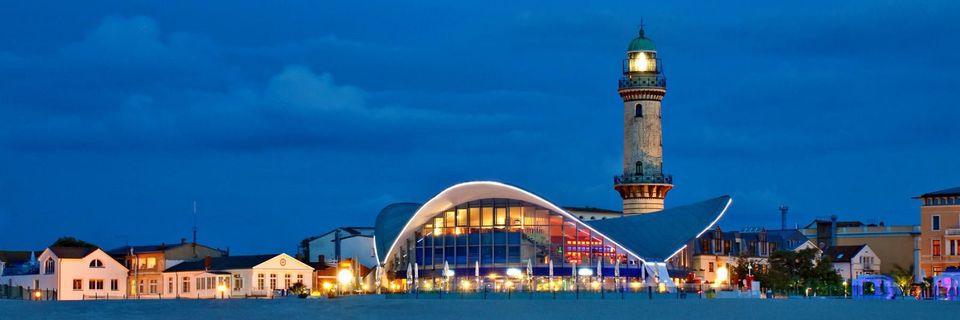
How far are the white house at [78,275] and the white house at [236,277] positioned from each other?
329 cm

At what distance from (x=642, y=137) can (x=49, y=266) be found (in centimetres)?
3839

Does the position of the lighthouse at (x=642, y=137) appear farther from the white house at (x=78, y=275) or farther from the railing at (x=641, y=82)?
the white house at (x=78, y=275)

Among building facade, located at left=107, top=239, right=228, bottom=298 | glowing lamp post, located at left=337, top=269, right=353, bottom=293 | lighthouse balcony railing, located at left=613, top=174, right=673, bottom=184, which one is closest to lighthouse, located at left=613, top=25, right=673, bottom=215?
lighthouse balcony railing, located at left=613, top=174, right=673, bottom=184

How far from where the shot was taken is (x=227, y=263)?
109 metres

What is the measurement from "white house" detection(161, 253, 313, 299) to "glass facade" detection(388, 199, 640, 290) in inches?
395

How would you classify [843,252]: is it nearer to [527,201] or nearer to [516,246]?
[527,201]

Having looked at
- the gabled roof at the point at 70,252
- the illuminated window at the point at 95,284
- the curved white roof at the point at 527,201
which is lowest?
the illuminated window at the point at 95,284

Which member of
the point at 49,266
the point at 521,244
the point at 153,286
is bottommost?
the point at 153,286

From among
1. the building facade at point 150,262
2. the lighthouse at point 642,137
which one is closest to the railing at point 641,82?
the lighthouse at point 642,137

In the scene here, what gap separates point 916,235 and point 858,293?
67.3 feet

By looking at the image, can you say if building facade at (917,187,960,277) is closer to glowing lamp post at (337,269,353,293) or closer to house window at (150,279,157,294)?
glowing lamp post at (337,269,353,293)

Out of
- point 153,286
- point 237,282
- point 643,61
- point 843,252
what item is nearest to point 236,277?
point 237,282

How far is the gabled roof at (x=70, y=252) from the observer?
105875 millimetres

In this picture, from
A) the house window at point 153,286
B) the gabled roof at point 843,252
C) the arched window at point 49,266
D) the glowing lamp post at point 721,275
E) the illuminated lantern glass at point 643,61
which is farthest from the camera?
the gabled roof at point 843,252
